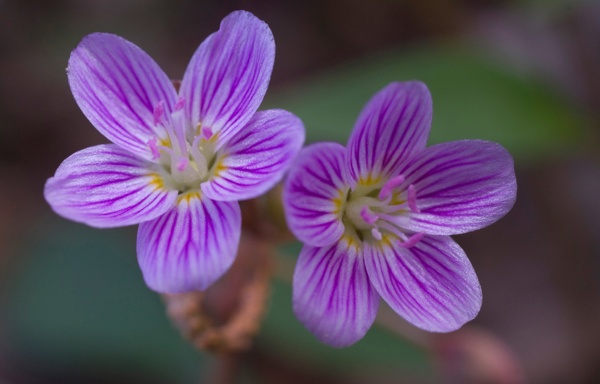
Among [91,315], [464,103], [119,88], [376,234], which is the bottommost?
[91,315]

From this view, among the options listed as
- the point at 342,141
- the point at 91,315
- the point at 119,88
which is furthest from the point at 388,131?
the point at 91,315

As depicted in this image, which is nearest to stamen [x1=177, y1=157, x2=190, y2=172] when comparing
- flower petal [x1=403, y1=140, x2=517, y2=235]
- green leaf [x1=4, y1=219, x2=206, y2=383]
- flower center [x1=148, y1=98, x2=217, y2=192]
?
flower center [x1=148, y1=98, x2=217, y2=192]

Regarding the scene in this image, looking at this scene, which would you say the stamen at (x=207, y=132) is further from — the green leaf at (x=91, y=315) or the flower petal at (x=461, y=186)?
the green leaf at (x=91, y=315)

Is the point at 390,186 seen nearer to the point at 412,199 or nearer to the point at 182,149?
the point at 412,199

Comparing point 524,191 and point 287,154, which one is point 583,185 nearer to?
point 524,191

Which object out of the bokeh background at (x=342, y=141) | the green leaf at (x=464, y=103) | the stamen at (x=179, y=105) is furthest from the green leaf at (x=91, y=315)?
the stamen at (x=179, y=105)

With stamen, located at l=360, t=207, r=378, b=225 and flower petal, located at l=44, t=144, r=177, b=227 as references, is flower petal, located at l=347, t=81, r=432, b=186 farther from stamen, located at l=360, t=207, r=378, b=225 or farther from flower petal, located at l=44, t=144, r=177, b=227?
flower petal, located at l=44, t=144, r=177, b=227
